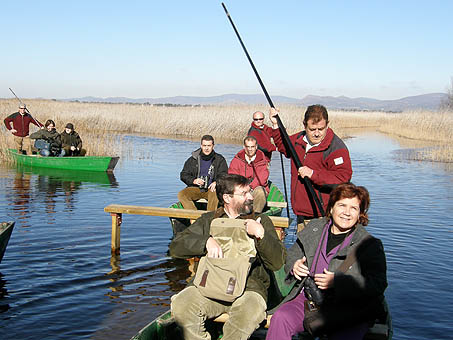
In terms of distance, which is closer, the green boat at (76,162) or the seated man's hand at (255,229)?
the seated man's hand at (255,229)

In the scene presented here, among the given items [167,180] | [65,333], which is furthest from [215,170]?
[167,180]

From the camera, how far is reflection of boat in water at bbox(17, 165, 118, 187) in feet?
51.2

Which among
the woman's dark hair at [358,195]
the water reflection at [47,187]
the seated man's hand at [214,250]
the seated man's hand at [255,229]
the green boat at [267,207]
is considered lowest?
the water reflection at [47,187]

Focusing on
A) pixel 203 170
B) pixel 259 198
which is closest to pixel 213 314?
pixel 259 198

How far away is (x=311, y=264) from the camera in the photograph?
12.9 ft

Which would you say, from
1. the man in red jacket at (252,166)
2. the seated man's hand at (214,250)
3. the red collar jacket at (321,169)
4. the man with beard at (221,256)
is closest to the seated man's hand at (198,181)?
the man in red jacket at (252,166)

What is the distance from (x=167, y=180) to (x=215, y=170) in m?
7.15

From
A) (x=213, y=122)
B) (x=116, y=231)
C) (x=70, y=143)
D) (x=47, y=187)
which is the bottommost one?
(x=47, y=187)

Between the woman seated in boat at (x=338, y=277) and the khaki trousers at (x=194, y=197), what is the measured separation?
13.9 ft

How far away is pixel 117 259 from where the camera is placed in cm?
779

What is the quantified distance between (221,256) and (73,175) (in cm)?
1342

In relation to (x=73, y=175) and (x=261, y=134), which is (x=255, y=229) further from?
(x=73, y=175)

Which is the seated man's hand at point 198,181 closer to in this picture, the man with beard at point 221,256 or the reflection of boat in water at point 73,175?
the man with beard at point 221,256

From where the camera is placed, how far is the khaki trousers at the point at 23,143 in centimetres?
1737
